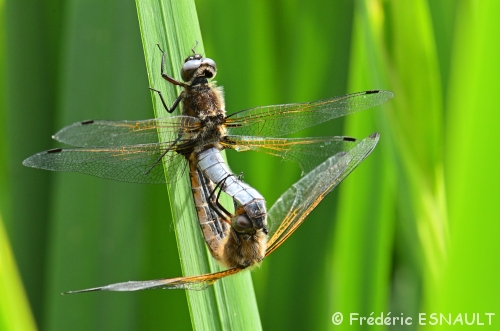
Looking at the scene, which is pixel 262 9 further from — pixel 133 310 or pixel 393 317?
pixel 393 317

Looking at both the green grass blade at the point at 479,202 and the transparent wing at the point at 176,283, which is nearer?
the green grass blade at the point at 479,202

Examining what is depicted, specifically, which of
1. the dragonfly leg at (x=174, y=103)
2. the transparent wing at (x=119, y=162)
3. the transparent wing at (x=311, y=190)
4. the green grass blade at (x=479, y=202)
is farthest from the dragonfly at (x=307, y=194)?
the green grass blade at (x=479, y=202)

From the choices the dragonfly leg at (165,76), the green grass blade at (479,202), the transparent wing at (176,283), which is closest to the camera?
the green grass blade at (479,202)

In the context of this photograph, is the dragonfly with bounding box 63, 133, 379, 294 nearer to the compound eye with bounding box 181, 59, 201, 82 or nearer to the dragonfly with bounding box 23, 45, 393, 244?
the dragonfly with bounding box 23, 45, 393, 244

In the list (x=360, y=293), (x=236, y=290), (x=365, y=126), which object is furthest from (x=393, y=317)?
(x=236, y=290)

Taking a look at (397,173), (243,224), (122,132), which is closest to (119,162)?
(122,132)

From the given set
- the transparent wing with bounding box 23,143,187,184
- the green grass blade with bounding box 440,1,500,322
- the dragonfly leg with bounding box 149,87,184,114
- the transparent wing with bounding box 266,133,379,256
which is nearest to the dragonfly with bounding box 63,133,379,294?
the transparent wing with bounding box 266,133,379,256

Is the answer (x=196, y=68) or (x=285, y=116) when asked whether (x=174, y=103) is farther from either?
(x=285, y=116)

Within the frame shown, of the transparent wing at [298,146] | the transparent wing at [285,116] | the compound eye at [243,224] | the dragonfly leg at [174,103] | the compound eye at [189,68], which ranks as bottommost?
the compound eye at [243,224]

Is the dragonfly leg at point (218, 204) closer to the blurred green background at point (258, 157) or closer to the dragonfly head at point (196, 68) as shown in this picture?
the blurred green background at point (258, 157)
